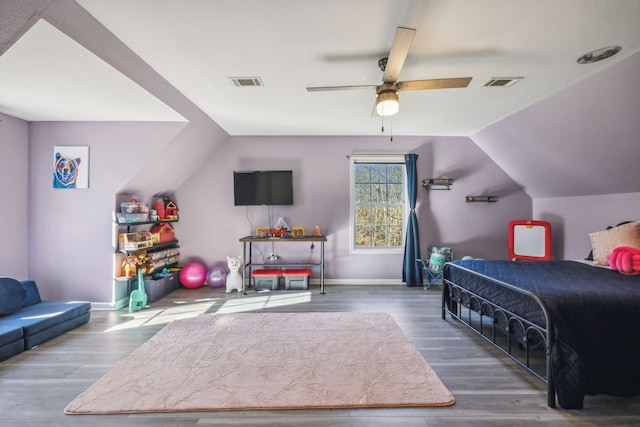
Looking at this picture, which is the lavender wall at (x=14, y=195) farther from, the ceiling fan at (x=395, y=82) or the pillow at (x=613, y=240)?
the pillow at (x=613, y=240)

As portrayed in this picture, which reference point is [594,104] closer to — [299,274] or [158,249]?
[299,274]

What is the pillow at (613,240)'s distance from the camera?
2.81 meters

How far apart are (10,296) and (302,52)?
3516 mm

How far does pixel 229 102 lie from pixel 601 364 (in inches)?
152

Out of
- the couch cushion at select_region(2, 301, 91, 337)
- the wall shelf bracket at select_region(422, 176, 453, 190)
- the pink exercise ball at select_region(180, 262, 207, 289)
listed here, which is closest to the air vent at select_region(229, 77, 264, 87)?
the couch cushion at select_region(2, 301, 91, 337)

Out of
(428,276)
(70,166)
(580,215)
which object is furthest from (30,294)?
(580,215)

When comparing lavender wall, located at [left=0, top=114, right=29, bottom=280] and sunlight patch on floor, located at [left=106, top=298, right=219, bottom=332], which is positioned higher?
lavender wall, located at [left=0, top=114, right=29, bottom=280]

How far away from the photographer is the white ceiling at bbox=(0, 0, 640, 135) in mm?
1823

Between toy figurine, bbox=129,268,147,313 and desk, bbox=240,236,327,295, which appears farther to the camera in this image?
desk, bbox=240,236,327,295

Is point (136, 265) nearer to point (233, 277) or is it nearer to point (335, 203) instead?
point (233, 277)

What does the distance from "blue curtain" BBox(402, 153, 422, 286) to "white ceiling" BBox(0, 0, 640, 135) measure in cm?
141

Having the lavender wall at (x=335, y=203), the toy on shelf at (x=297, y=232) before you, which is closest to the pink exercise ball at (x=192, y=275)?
the lavender wall at (x=335, y=203)

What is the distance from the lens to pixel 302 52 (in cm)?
231

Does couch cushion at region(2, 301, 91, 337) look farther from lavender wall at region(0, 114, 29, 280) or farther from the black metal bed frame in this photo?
the black metal bed frame
